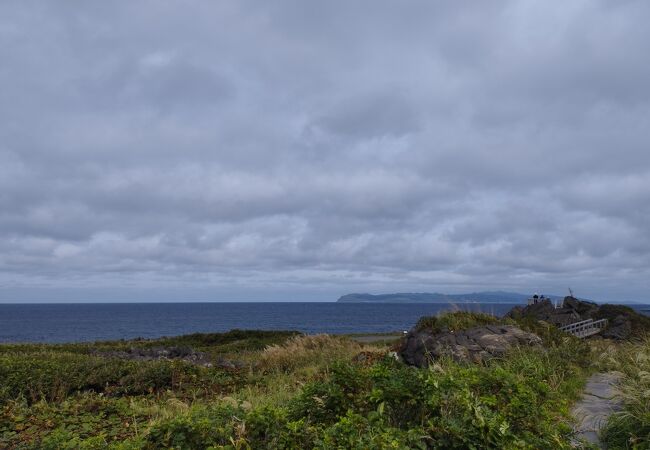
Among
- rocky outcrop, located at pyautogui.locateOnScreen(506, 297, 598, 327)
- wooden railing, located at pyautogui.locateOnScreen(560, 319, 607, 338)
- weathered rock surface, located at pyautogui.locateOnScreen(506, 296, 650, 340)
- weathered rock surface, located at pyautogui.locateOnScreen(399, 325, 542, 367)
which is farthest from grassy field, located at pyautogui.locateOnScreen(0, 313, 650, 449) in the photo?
rocky outcrop, located at pyautogui.locateOnScreen(506, 297, 598, 327)

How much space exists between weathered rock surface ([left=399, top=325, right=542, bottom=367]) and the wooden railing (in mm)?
15587

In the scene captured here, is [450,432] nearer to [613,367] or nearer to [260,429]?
[260,429]

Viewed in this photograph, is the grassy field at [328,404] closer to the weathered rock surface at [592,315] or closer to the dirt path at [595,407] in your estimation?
the dirt path at [595,407]

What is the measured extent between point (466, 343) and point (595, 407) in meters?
4.02

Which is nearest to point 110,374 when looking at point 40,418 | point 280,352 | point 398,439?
point 40,418

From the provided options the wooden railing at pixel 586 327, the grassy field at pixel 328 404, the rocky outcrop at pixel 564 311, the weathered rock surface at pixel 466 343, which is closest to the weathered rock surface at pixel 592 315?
the rocky outcrop at pixel 564 311

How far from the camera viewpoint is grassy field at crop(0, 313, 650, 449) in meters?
4.80

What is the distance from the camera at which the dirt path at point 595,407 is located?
6.88 meters

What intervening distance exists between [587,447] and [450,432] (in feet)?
5.74

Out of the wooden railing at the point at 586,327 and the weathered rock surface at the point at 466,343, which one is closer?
the weathered rock surface at the point at 466,343

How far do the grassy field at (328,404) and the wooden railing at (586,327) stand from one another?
14.1m

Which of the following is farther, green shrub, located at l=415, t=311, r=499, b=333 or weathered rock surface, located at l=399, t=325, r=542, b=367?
green shrub, located at l=415, t=311, r=499, b=333

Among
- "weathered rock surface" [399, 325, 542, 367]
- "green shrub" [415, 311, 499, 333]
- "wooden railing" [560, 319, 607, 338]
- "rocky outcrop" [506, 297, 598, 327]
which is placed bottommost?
"wooden railing" [560, 319, 607, 338]

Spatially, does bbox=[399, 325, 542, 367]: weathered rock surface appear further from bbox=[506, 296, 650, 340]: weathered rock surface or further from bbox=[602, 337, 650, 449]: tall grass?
bbox=[506, 296, 650, 340]: weathered rock surface
